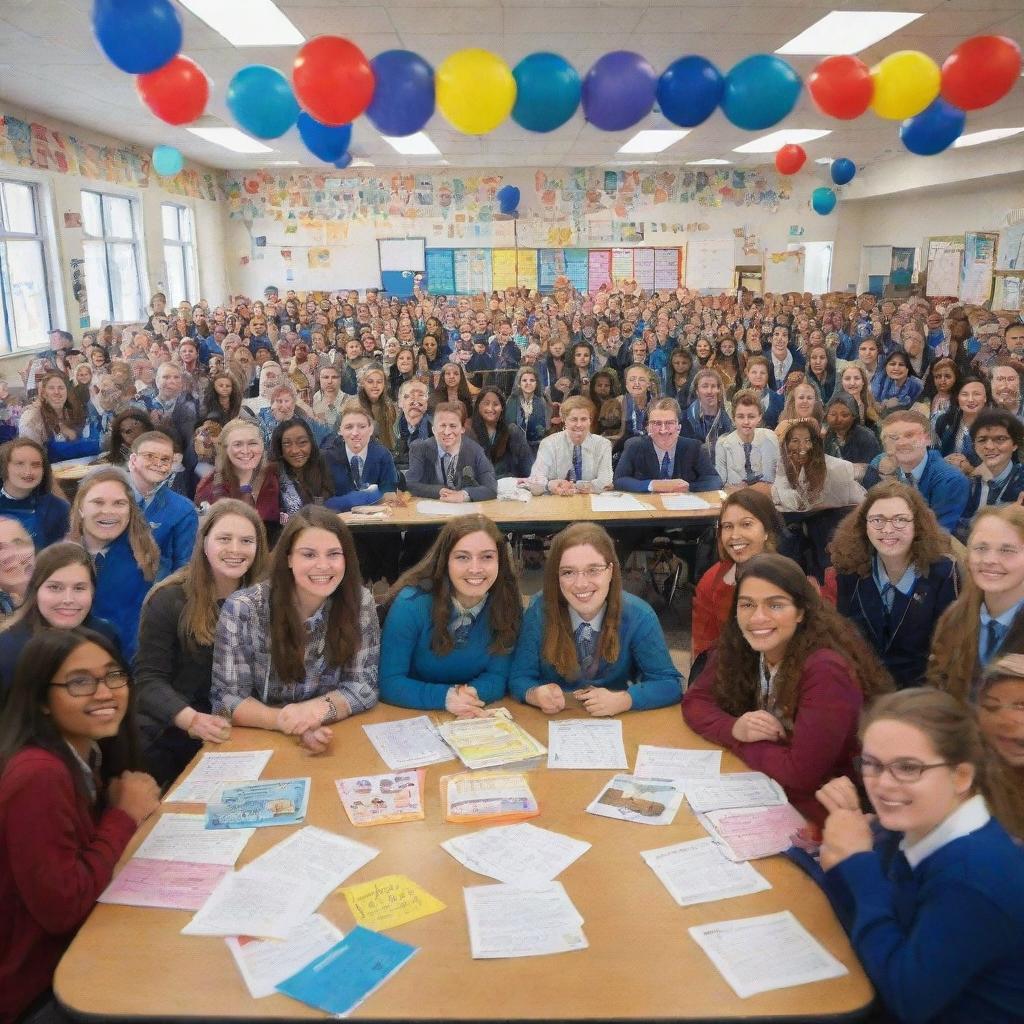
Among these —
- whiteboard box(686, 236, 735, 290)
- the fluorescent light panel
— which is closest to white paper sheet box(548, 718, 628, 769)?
the fluorescent light panel

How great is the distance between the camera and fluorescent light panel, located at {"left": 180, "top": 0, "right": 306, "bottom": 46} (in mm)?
5418

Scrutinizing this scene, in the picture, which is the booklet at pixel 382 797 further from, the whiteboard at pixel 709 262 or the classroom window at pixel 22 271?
the whiteboard at pixel 709 262

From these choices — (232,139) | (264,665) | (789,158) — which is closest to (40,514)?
(264,665)

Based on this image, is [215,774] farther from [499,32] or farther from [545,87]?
[499,32]

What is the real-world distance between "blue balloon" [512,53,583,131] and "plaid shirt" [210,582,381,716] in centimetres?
339

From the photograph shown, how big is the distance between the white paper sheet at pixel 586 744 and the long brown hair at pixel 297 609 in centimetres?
68

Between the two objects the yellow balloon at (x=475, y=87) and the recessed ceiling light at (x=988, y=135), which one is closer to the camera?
the yellow balloon at (x=475, y=87)

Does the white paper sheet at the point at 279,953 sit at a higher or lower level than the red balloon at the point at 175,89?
lower

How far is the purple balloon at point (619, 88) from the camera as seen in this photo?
472 cm

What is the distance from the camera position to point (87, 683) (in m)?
1.83

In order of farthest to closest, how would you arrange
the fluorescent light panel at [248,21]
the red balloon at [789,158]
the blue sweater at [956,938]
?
the red balloon at [789,158] → the fluorescent light panel at [248,21] → the blue sweater at [956,938]

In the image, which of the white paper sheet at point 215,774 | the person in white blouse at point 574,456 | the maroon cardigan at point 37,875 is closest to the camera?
the maroon cardigan at point 37,875

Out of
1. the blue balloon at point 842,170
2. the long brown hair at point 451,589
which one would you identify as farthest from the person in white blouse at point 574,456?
the blue balloon at point 842,170

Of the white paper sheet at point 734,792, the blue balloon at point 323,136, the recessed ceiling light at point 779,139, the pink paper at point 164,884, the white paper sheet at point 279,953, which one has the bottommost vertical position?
the white paper sheet at point 279,953
